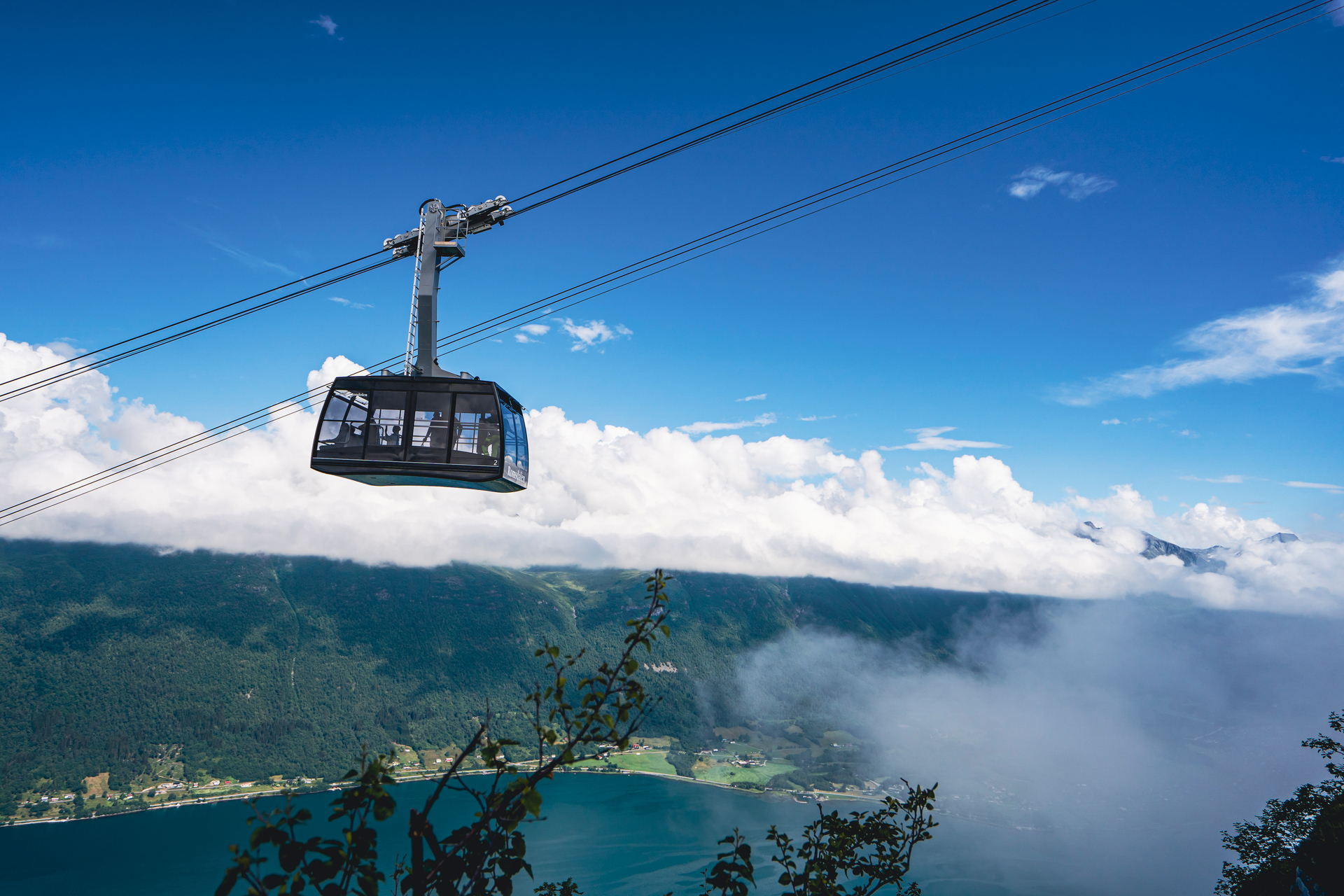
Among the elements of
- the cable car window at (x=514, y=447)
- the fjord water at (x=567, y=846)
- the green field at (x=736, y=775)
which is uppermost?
the cable car window at (x=514, y=447)

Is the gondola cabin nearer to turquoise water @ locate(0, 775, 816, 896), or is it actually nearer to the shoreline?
turquoise water @ locate(0, 775, 816, 896)

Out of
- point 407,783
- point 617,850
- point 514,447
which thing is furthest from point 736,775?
point 514,447

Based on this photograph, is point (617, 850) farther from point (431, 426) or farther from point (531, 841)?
point (431, 426)

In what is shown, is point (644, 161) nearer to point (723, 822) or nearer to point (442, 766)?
point (723, 822)

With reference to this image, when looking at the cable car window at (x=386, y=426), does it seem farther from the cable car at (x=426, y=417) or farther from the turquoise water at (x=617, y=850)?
the turquoise water at (x=617, y=850)

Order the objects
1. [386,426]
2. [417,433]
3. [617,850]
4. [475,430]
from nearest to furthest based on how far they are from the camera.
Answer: [475,430]
[417,433]
[386,426]
[617,850]

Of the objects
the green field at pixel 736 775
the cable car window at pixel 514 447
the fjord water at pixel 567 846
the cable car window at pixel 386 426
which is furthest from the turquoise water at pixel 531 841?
the cable car window at pixel 514 447

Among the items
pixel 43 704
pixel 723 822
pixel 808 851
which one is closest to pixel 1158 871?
pixel 723 822
